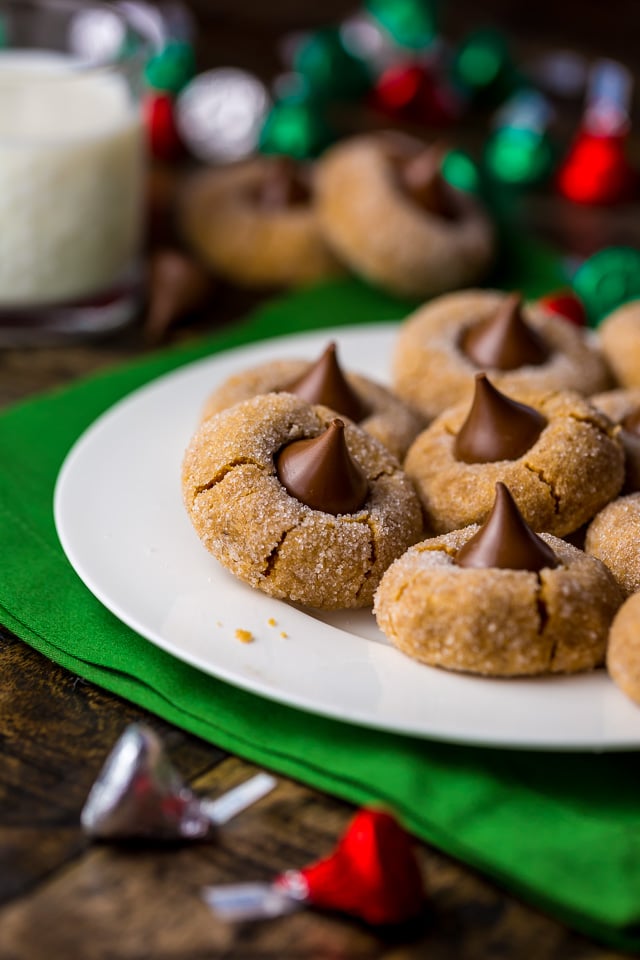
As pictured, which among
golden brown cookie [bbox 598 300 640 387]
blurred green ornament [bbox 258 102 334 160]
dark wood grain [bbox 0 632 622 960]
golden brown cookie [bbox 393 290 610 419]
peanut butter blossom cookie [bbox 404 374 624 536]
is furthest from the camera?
blurred green ornament [bbox 258 102 334 160]

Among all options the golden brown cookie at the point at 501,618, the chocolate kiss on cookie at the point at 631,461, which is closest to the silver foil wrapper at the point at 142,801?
the golden brown cookie at the point at 501,618

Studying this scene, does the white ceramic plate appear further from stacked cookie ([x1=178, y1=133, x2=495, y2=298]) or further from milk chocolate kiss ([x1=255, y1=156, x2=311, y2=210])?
milk chocolate kiss ([x1=255, y1=156, x2=311, y2=210])

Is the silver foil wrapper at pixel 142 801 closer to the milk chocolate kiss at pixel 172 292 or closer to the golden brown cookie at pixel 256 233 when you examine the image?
the milk chocolate kiss at pixel 172 292

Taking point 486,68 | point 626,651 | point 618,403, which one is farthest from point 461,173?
point 626,651

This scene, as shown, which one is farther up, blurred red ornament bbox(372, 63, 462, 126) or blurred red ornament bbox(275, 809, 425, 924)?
blurred red ornament bbox(372, 63, 462, 126)

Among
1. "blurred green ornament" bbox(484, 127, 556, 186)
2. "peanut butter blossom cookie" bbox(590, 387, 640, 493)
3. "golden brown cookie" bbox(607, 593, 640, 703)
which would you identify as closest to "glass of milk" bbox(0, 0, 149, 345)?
"blurred green ornament" bbox(484, 127, 556, 186)

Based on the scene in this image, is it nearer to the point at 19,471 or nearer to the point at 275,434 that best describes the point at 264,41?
the point at 19,471

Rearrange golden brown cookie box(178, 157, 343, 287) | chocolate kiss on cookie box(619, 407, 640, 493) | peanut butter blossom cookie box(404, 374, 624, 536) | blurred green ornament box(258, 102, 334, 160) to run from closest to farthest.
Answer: peanut butter blossom cookie box(404, 374, 624, 536)
chocolate kiss on cookie box(619, 407, 640, 493)
golden brown cookie box(178, 157, 343, 287)
blurred green ornament box(258, 102, 334, 160)
